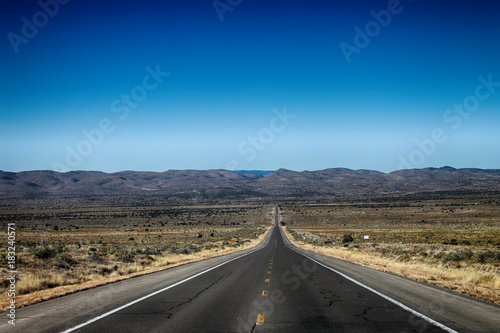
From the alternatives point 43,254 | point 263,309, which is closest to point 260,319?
point 263,309

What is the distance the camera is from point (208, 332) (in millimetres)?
7082

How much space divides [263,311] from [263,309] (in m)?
0.24

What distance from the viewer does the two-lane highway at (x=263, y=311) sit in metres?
7.45

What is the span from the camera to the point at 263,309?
920cm

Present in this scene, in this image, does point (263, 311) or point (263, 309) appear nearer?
point (263, 311)

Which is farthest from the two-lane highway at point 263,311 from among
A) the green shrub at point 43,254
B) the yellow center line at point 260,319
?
the green shrub at point 43,254

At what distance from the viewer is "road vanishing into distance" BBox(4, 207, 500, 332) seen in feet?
24.6

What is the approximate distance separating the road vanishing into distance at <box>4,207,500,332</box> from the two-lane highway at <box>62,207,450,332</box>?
0.02m

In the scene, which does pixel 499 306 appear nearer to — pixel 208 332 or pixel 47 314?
pixel 208 332

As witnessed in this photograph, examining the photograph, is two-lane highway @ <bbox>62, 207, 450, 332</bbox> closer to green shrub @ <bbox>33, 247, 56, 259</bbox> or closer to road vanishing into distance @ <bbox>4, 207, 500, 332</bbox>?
road vanishing into distance @ <bbox>4, 207, 500, 332</bbox>

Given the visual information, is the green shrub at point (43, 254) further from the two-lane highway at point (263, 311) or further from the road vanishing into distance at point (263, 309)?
the two-lane highway at point (263, 311)

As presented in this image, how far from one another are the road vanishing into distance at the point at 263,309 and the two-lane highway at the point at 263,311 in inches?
0.8

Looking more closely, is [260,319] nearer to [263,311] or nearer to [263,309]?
[263,311]

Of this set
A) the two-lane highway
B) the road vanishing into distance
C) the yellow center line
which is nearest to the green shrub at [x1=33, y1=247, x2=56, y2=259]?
the road vanishing into distance
